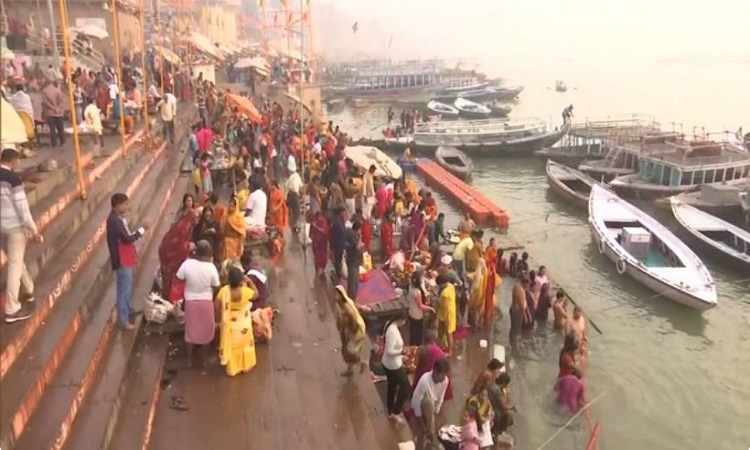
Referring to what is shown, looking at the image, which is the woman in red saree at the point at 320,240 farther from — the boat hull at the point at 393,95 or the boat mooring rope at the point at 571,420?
the boat hull at the point at 393,95

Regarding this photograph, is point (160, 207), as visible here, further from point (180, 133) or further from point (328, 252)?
point (180, 133)

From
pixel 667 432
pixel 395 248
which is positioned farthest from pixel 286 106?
pixel 667 432

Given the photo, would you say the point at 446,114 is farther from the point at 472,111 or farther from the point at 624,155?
the point at 624,155

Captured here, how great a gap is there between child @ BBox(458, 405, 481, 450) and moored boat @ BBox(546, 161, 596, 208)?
1702cm

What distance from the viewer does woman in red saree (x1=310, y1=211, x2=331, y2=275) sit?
1021 cm

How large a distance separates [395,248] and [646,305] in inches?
216

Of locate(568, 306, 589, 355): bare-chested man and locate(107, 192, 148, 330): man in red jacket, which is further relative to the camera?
locate(568, 306, 589, 355): bare-chested man

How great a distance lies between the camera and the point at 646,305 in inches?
541

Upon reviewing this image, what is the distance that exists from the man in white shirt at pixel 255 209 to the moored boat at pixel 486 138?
72.5 ft

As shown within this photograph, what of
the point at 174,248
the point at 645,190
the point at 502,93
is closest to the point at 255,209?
the point at 174,248

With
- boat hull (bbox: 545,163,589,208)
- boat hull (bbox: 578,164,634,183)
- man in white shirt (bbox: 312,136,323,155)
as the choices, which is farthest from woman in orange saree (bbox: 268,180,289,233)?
boat hull (bbox: 578,164,634,183)

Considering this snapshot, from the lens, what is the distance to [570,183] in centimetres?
2466

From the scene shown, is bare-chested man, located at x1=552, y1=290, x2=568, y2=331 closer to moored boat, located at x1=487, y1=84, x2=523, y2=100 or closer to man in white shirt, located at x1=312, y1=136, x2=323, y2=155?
man in white shirt, located at x1=312, y1=136, x2=323, y2=155

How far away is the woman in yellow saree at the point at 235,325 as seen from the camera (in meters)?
6.65
